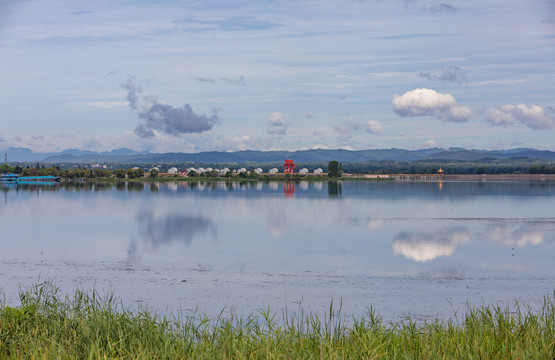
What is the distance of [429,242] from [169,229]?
1533cm

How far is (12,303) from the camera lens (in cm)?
1470

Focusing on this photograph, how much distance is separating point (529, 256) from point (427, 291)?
370 inches

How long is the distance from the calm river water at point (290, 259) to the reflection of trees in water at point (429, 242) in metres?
0.06

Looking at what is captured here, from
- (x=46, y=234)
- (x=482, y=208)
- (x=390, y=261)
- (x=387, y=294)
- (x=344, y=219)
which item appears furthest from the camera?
(x=482, y=208)

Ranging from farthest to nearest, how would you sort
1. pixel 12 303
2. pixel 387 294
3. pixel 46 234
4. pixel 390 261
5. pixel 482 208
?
pixel 482 208 < pixel 46 234 < pixel 390 261 < pixel 387 294 < pixel 12 303

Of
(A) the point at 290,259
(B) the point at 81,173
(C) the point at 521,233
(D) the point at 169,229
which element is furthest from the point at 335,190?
(B) the point at 81,173

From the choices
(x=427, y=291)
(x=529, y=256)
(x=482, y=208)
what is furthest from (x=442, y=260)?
(x=482, y=208)

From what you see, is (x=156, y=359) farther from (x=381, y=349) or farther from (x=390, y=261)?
(x=390, y=261)

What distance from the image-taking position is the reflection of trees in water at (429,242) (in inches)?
972

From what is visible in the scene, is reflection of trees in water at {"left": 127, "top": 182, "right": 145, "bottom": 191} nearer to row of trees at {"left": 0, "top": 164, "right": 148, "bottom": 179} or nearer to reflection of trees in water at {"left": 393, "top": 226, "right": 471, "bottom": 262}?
row of trees at {"left": 0, "top": 164, "right": 148, "bottom": 179}

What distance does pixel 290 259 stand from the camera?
23.5m

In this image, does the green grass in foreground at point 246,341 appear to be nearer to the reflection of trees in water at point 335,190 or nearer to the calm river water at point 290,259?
the calm river water at point 290,259

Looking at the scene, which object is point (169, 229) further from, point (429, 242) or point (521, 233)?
point (521, 233)

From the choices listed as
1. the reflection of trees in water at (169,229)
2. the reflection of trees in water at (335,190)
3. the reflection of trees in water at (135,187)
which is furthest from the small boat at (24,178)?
the reflection of trees in water at (169,229)
